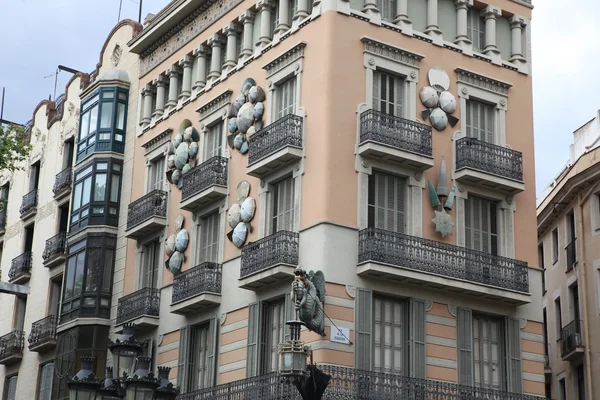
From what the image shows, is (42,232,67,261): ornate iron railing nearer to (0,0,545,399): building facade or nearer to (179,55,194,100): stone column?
(0,0,545,399): building facade

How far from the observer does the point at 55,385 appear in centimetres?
3591

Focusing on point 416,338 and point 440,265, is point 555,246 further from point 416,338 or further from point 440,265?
point 416,338

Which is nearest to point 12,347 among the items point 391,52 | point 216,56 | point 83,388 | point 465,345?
point 216,56

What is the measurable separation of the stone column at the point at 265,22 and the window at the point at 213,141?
115 inches

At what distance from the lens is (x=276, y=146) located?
2806cm

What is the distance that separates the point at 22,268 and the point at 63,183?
167 inches

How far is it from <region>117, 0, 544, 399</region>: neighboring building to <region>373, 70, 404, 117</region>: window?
55 mm

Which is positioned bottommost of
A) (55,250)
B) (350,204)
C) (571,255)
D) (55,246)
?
(350,204)

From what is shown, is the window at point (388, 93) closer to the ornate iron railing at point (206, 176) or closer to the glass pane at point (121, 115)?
the ornate iron railing at point (206, 176)

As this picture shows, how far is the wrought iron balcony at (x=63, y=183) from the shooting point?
39.4 metres

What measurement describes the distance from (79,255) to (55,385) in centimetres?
431

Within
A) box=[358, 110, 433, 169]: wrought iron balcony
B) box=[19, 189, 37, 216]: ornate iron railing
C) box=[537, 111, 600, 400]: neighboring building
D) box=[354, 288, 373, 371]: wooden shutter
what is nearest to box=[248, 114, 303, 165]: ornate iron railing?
box=[358, 110, 433, 169]: wrought iron balcony

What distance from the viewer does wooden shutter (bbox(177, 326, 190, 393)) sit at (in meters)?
30.5

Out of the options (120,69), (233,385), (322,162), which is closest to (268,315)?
(233,385)
